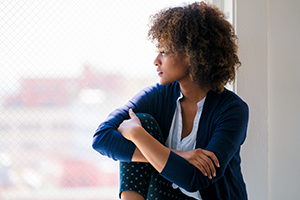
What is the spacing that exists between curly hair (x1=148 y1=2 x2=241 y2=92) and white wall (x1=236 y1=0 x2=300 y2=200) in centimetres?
30

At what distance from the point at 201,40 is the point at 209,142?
17.2 inches

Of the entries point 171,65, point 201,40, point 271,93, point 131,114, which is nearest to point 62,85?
point 131,114

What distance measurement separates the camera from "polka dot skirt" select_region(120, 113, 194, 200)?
1103 millimetres

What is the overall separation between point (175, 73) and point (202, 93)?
0.18m

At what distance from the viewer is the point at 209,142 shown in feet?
3.43

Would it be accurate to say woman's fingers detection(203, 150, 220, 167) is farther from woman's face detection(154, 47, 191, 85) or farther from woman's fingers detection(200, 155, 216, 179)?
woman's face detection(154, 47, 191, 85)

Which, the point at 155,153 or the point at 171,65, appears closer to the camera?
the point at 155,153

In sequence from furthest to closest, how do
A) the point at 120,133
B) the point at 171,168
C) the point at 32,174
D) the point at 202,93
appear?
the point at 32,174 → the point at 202,93 → the point at 120,133 → the point at 171,168

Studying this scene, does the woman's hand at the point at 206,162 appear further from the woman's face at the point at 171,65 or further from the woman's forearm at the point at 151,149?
the woman's face at the point at 171,65

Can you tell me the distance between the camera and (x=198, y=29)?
112 centimetres

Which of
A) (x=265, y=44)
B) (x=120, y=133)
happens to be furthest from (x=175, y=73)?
(x=265, y=44)

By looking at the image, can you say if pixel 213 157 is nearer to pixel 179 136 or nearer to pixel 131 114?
pixel 179 136

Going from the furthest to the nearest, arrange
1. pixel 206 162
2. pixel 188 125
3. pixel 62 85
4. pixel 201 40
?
pixel 62 85, pixel 188 125, pixel 201 40, pixel 206 162

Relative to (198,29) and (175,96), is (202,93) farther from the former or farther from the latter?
(198,29)
